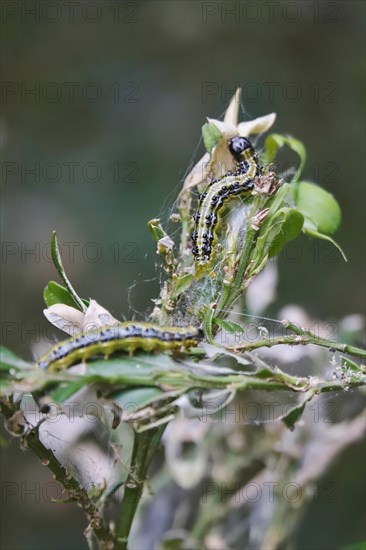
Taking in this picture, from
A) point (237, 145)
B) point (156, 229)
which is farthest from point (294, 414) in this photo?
point (237, 145)

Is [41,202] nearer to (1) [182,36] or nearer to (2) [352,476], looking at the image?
(1) [182,36]

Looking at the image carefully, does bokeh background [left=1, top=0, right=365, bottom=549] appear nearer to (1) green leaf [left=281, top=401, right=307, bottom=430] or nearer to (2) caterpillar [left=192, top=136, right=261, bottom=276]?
(2) caterpillar [left=192, top=136, right=261, bottom=276]

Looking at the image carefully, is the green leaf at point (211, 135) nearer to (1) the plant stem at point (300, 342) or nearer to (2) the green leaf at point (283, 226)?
(2) the green leaf at point (283, 226)

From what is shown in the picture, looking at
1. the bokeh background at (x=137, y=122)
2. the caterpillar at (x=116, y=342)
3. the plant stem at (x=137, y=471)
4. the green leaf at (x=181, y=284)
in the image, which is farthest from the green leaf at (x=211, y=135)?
the bokeh background at (x=137, y=122)

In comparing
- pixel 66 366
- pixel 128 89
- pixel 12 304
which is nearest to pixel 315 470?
pixel 66 366

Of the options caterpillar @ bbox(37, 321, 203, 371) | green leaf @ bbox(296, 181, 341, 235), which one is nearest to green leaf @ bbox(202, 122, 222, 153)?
green leaf @ bbox(296, 181, 341, 235)

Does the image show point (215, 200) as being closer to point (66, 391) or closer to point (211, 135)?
point (211, 135)

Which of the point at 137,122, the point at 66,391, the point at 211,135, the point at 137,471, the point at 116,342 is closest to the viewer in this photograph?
the point at 66,391
